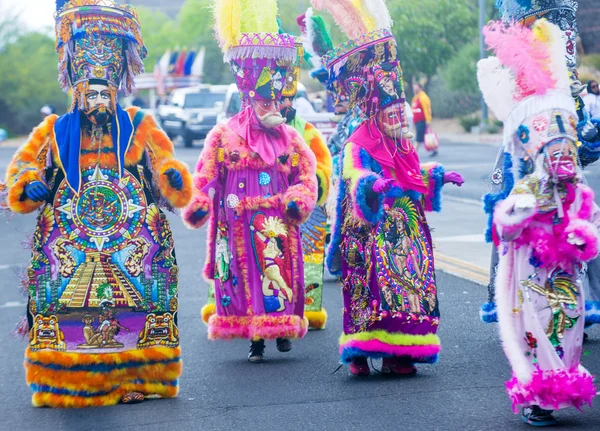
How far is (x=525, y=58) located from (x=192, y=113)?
3129 cm

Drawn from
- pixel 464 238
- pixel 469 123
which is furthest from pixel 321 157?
pixel 469 123

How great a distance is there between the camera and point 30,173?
21.9 ft

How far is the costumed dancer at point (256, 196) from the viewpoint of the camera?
795 centimetres

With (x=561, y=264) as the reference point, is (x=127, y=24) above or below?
above

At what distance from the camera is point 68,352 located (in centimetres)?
674

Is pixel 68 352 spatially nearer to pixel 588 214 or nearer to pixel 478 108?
pixel 588 214

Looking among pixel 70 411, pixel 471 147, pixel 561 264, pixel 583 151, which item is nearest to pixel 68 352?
pixel 70 411

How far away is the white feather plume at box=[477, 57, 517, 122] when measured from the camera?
608cm

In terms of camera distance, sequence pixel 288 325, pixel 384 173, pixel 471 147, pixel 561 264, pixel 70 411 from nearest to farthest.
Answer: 1. pixel 561 264
2. pixel 70 411
3. pixel 384 173
4. pixel 288 325
5. pixel 471 147

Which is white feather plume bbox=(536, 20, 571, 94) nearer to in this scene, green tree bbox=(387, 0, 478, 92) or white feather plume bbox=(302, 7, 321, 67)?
white feather plume bbox=(302, 7, 321, 67)

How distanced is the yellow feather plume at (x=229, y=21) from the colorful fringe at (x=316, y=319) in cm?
221

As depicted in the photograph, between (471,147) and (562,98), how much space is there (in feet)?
90.3

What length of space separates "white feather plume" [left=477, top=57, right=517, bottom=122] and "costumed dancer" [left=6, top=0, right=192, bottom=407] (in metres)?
1.84

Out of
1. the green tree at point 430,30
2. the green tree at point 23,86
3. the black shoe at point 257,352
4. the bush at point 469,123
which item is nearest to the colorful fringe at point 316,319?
the black shoe at point 257,352
